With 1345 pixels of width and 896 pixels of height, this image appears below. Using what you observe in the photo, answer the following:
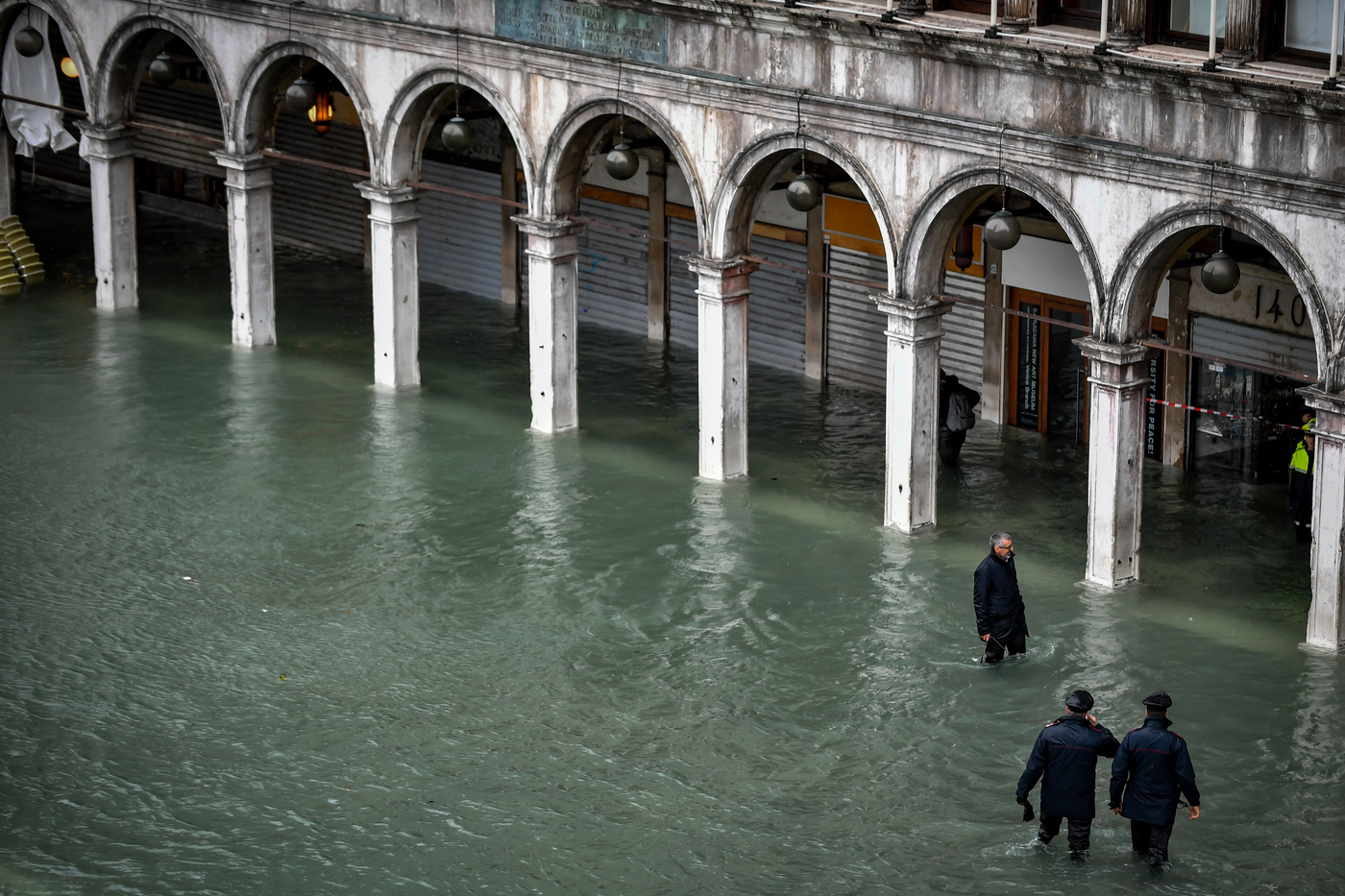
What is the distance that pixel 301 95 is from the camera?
27594mm

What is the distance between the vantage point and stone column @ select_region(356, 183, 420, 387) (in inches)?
1128

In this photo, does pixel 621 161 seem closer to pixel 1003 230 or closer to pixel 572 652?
pixel 1003 230

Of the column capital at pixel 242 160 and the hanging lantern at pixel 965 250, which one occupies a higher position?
the column capital at pixel 242 160

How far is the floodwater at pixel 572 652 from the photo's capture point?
16.5 m

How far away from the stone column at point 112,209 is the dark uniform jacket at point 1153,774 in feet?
69.6

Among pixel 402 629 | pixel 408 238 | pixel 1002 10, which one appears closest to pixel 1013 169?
pixel 1002 10

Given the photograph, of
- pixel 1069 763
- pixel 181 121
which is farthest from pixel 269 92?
pixel 1069 763

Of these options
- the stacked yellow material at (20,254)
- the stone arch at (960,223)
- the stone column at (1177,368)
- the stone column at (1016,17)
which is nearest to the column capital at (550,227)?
the stone arch at (960,223)

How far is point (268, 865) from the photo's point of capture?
16266mm

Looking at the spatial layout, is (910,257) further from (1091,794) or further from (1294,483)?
(1091,794)

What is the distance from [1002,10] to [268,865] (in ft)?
38.5

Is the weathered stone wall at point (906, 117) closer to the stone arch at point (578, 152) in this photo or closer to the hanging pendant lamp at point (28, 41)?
the stone arch at point (578, 152)

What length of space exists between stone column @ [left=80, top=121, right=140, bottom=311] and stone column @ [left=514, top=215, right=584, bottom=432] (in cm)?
842

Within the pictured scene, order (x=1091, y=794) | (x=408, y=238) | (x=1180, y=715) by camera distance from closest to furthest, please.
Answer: (x=1091, y=794) < (x=1180, y=715) < (x=408, y=238)
